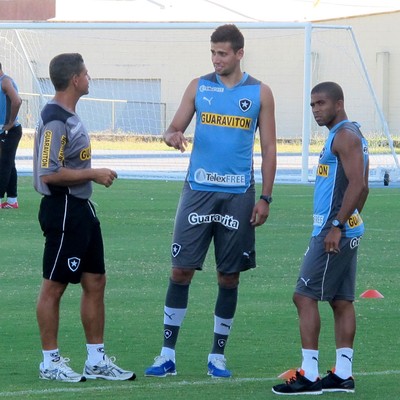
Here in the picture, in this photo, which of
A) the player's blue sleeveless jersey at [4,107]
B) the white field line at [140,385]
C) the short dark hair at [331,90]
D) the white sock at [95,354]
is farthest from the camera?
the player's blue sleeveless jersey at [4,107]

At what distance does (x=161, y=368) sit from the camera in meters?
7.43

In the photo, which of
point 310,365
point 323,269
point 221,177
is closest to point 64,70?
point 221,177

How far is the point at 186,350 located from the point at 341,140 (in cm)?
199

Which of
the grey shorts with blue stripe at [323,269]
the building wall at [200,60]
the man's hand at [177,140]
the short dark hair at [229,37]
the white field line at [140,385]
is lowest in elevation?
the white field line at [140,385]

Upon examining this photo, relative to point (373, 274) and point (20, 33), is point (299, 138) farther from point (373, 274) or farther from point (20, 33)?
point (373, 274)

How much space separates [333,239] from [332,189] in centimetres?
33

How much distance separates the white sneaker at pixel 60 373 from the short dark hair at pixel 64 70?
1645 mm

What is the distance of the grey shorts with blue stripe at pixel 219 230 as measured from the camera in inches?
297

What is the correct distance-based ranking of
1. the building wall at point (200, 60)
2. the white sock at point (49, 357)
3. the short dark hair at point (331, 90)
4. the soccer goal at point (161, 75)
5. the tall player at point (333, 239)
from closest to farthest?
1. the tall player at point (333, 239)
2. the short dark hair at point (331, 90)
3. the white sock at point (49, 357)
4. the soccer goal at point (161, 75)
5. the building wall at point (200, 60)

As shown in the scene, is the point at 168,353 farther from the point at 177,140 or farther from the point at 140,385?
the point at 177,140

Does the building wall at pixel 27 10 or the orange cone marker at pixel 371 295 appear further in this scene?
the building wall at pixel 27 10

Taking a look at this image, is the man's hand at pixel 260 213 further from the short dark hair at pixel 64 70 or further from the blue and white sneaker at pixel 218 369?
the short dark hair at pixel 64 70

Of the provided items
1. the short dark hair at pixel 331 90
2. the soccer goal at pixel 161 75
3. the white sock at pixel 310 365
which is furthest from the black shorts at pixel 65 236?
the soccer goal at pixel 161 75

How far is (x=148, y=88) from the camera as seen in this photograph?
3481 cm
